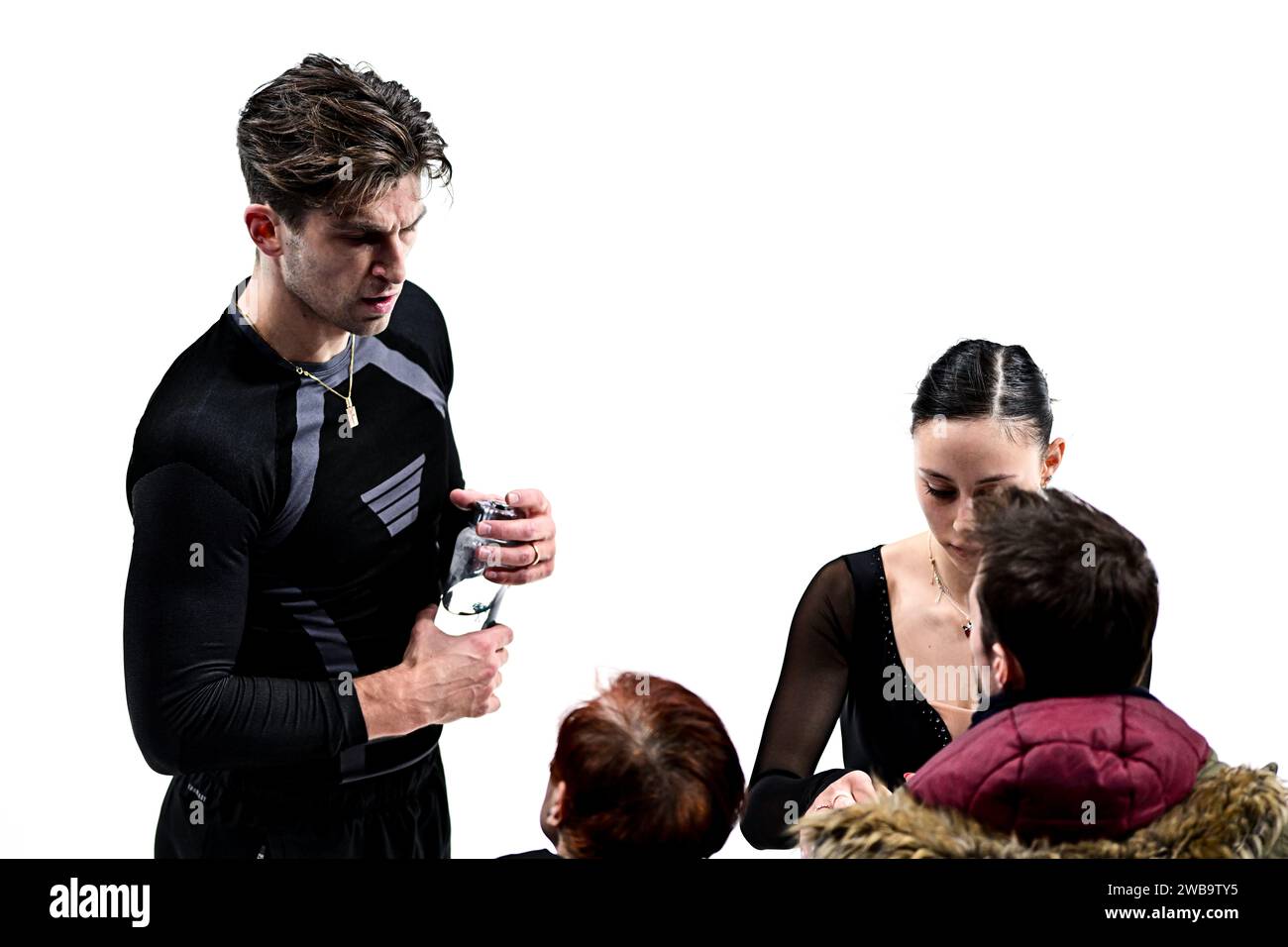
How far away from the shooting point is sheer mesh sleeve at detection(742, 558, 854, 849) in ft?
6.66

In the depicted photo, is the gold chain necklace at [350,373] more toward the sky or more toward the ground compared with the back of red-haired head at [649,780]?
more toward the sky

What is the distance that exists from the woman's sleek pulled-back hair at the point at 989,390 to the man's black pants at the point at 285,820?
93 centimetres

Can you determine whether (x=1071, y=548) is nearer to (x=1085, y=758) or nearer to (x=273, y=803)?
(x=1085, y=758)

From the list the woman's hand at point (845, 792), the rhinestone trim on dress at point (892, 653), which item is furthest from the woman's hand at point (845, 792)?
the rhinestone trim on dress at point (892, 653)

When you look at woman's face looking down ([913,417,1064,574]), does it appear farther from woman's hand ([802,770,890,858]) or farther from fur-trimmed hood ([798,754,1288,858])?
fur-trimmed hood ([798,754,1288,858])

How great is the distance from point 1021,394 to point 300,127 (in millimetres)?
1017

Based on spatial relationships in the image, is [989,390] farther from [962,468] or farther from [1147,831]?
[1147,831]

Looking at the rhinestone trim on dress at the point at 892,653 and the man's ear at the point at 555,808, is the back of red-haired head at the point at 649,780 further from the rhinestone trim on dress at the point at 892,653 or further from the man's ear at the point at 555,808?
the rhinestone trim on dress at the point at 892,653

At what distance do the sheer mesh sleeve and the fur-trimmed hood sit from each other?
503mm

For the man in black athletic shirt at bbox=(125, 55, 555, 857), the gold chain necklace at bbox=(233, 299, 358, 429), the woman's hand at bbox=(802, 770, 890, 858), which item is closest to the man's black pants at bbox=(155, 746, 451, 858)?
the man in black athletic shirt at bbox=(125, 55, 555, 857)

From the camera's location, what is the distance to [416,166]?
195 centimetres

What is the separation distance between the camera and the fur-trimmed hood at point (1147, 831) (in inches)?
56.7

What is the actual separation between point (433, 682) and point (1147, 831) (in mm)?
967
